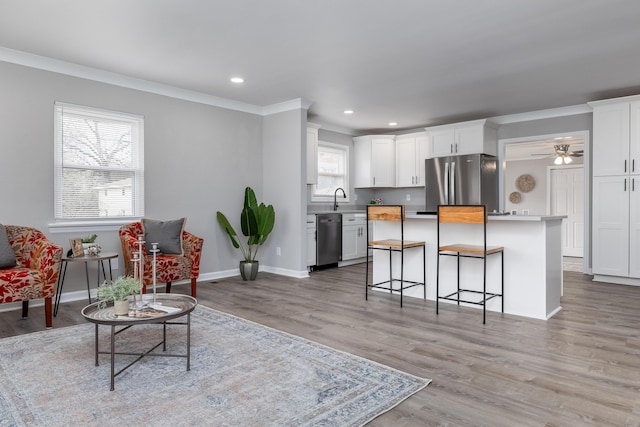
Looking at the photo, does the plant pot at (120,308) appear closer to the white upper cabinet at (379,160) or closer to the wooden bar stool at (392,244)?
the wooden bar stool at (392,244)

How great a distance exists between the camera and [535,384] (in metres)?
2.30

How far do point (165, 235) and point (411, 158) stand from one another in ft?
15.0

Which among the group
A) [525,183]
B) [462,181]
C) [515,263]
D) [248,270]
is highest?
[525,183]

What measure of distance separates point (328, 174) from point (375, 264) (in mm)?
2912

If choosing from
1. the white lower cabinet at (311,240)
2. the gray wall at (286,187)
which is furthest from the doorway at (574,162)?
the gray wall at (286,187)

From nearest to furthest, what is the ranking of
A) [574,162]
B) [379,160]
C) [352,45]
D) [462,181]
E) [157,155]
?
[352,45] → [157,155] → [462,181] → [379,160] → [574,162]

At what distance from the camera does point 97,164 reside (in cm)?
450

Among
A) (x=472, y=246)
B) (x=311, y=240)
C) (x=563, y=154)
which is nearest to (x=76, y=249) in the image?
(x=311, y=240)

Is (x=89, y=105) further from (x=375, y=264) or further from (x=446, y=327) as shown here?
(x=446, y=327)

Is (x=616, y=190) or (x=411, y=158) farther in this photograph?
(x=411, y=158)

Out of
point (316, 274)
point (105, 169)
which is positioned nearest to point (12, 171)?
point (105, 169)

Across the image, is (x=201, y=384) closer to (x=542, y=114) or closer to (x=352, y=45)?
(x=352, y=45)

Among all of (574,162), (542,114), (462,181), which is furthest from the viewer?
(574,162)

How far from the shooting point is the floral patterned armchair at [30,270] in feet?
10.5
